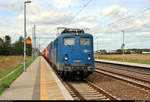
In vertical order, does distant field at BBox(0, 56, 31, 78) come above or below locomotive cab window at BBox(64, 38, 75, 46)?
below

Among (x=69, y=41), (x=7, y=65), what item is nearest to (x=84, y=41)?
(x=69, y=41)

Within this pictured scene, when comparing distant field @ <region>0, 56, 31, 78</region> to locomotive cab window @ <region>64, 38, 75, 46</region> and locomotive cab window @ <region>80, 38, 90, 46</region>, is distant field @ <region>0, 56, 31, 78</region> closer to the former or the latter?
locomotive cab window @ <region>64, 38, 75, 46</region>

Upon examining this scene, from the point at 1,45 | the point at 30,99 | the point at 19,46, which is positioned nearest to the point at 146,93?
the point at 30,99

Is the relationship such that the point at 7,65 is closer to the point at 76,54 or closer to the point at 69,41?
the point at 69,41

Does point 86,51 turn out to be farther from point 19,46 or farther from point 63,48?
point 19,46

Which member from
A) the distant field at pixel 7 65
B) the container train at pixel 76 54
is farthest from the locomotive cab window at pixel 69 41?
the distant field at pixel 7 65

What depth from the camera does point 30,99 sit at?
7410mm

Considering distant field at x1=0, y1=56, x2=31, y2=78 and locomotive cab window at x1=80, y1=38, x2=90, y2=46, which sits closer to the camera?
locomotive cab window at x1=80, y1=38, x2=90, y2=46

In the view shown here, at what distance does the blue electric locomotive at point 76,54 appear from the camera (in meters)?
12.2

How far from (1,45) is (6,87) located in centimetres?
7447

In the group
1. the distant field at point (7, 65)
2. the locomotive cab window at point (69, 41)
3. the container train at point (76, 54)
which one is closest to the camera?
the container train at point (76, 54)

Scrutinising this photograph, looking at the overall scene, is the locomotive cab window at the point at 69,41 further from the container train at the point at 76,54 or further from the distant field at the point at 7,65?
the distant field at the point at 7,65

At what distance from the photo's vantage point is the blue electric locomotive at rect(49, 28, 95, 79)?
12.2 metres

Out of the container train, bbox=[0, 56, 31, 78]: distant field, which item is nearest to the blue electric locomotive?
the container train
